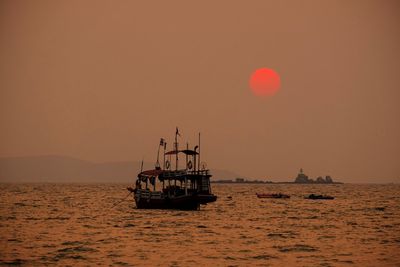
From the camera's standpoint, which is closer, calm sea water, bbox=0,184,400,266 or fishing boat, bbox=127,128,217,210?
calm sea water, bbox=0,184,400,266

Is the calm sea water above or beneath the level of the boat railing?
beneath

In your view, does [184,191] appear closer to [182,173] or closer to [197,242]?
[182,173]

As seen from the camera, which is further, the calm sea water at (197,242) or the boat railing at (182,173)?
the boat railing at (182,173)

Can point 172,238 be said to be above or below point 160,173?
below

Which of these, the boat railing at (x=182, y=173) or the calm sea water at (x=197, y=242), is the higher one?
the boat railing at (x=182, y=173)

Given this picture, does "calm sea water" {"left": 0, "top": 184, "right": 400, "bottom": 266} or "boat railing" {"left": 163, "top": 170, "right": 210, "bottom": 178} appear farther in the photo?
"boat railing" {"left": 163, "top": 170, "right": 210, "bottom": 178}

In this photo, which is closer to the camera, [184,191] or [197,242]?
[197,242]

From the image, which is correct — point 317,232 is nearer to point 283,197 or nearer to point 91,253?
point 91,253

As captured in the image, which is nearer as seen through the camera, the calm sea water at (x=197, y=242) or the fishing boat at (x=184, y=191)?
the calm sea water at (x=197, y=242)

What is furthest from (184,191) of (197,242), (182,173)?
(197,242)

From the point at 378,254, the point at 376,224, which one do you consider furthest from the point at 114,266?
the point at 376,224

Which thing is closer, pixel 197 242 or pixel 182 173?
pixel 197 242

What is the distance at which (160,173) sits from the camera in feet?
229

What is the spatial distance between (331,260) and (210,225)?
22209 millimetres
